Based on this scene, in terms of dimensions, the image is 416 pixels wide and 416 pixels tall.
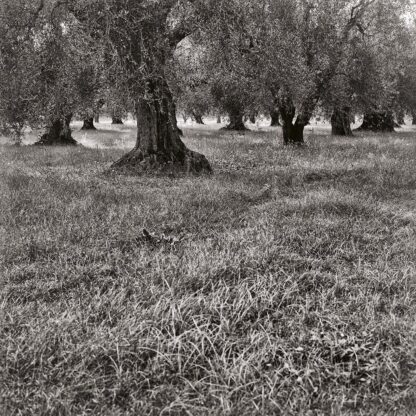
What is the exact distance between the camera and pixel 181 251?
622 centimetres

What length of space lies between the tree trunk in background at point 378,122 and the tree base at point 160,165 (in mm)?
28281

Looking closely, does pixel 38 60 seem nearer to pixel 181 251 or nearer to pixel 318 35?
pixel 181 251

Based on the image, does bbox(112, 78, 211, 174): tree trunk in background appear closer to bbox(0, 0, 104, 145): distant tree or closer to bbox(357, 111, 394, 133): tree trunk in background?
bbox(0, 0, 104, 145): distant tree

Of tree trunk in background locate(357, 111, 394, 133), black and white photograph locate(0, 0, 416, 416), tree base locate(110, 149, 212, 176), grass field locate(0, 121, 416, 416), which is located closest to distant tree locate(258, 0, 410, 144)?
black and white photograph locate(0, 0, 416, 416)

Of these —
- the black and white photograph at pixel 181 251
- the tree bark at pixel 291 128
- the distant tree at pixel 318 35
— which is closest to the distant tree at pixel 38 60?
the black and white photograph at pixel 181 251

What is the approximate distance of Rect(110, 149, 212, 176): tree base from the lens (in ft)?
43.5

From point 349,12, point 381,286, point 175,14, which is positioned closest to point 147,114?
point 175,14

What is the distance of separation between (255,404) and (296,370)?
1.97ft

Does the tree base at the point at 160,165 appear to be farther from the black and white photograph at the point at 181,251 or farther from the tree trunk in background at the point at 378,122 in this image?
the tree trunk in background at the point at 378,122

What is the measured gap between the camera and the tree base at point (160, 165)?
1325 centimetres

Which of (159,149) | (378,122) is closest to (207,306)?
(159,149)

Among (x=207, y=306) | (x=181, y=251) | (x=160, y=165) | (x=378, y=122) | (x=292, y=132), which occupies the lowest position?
(x=207, y=306)

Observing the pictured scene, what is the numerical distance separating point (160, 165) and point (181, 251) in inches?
295

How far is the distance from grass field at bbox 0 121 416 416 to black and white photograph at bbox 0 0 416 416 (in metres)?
0.02
